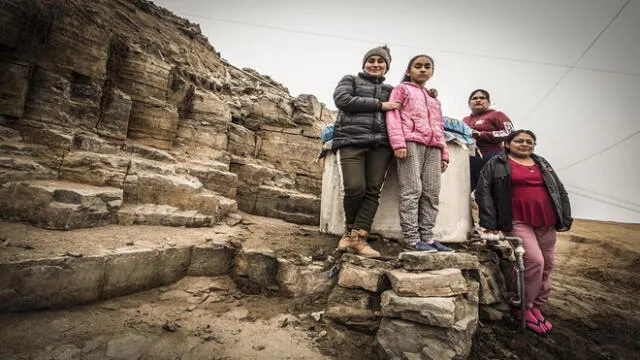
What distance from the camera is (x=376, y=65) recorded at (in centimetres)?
343

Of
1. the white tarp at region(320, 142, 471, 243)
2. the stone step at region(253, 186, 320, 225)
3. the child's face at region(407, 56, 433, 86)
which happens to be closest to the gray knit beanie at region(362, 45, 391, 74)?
the child's face at region(407, 56, 433, 86)

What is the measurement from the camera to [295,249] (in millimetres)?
Result: 3891

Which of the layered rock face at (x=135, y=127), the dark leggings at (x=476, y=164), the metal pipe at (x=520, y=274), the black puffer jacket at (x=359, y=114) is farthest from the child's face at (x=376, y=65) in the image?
the layered rock face at (x=135, y=127)

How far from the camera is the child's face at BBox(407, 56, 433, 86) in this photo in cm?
333

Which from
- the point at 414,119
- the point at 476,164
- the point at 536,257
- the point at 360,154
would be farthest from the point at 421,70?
the point at 536,257

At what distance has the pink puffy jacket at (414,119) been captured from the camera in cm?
308

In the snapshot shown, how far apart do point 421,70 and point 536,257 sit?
2.73 meters

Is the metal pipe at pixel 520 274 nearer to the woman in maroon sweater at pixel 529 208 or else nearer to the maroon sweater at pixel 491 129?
the woman in maroon sweater at pixel 529 208

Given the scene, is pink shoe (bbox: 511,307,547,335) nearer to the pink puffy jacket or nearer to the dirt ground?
the dirt ground

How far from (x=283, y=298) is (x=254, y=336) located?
746 mm

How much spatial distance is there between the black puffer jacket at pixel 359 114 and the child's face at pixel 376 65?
180 mm

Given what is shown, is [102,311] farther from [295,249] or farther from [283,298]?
[295,249]

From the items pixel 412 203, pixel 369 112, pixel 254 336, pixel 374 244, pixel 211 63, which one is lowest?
pixel 254 336

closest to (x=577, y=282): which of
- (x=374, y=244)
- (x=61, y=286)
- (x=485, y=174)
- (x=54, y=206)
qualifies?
(x=485, y=174)
